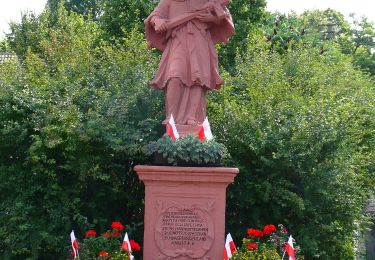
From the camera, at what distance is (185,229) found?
8.88 metres

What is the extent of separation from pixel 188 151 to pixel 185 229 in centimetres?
97

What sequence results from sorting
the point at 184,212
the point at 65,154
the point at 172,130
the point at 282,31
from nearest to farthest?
the point at 184,212 → the point at 172,130 → the point at 65,154 → the point at 282,31

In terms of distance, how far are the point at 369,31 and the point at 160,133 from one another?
112 ft

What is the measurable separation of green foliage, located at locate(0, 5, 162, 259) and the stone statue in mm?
1312

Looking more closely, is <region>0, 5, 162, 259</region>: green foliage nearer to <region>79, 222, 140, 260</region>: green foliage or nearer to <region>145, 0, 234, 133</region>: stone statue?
<region>79, 222, 140, 260</region>: green foliage

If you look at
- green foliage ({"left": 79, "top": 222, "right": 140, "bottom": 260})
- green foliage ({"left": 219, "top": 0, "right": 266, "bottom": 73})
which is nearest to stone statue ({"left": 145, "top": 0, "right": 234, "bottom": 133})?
green foliage ({"left": 79, "top": 222, "right": 140, "bottom": 260})

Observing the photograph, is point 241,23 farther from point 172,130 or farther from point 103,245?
point 103,245

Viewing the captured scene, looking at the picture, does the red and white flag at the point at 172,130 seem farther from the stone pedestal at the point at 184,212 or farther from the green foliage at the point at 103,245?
the green foliage at the point at 103,245

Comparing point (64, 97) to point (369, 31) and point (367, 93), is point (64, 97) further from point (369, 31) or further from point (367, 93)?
point (369, 31)

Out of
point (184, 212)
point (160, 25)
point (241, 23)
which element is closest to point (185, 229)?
point (184, 212)

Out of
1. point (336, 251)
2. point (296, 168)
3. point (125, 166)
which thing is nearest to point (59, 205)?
point (125, 166)

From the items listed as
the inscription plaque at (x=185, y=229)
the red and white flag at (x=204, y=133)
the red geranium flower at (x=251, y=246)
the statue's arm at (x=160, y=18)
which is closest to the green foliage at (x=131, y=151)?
the red and white flag at (x=204, y=133)

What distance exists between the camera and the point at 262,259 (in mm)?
8930

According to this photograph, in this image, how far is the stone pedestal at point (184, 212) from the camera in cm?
880
